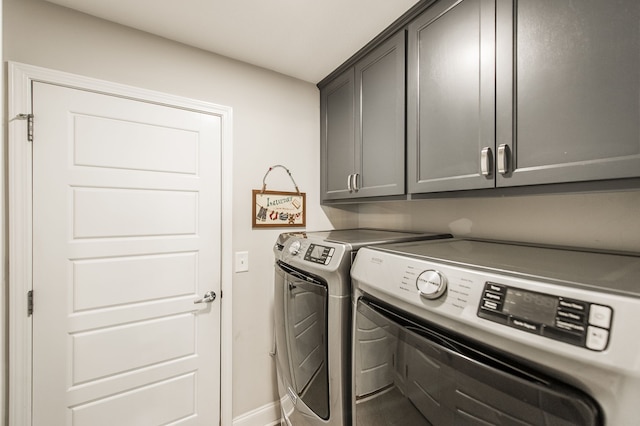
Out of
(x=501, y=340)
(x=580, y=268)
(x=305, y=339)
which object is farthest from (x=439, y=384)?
(x=305, y=339)

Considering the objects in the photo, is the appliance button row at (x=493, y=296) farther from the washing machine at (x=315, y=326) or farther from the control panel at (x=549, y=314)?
the washing machine at (x=315, y=326)

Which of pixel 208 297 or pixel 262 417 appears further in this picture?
pixel 262 417

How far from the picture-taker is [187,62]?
1564 mm

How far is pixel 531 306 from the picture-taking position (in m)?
0.51

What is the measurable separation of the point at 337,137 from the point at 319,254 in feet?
3.20

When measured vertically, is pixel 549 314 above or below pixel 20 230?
below

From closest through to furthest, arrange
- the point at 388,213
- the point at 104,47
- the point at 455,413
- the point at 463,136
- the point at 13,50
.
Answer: the point at 455,413, the point at 463,136, the point at 13,50, the point at 104,47, the point at 388,213

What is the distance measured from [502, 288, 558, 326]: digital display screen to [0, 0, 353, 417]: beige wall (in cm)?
149

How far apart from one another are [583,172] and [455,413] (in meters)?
0.75

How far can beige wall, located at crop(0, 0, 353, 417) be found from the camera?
125cm

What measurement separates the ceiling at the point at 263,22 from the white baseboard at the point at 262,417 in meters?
2.31

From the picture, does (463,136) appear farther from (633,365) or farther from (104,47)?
(104,47)

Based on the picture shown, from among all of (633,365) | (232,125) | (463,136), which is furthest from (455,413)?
(232,125)

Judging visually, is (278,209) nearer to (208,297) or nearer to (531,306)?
(208,297)
